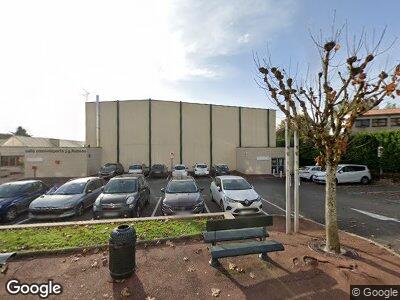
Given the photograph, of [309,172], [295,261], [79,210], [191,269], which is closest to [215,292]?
[191,269]

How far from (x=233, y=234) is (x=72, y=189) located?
7.65 meters

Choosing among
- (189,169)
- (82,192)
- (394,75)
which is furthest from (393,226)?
(189,169)

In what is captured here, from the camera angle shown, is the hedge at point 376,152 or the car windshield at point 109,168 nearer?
the hedge at point 376,152

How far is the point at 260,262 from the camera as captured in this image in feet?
18.5

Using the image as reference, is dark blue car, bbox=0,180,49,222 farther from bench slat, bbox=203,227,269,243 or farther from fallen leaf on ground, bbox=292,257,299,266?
fallen leaf on ground, bbox=292,257,299,266

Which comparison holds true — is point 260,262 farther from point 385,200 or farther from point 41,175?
point 41,175

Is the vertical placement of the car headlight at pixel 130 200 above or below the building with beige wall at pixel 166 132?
below

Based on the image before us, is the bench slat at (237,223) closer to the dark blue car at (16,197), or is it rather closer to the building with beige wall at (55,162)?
the dark blue car at (16,197)

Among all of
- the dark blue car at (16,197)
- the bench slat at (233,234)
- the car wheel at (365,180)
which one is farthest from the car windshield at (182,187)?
the car wheel at (365,180)

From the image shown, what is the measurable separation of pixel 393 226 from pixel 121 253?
864 cm

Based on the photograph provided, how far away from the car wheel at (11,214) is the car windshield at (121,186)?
350 cm

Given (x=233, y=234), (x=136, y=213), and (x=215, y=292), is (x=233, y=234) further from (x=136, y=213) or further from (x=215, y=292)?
(x=136, y=213)

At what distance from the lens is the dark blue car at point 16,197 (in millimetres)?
9559

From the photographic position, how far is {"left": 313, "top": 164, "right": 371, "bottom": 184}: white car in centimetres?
1944
